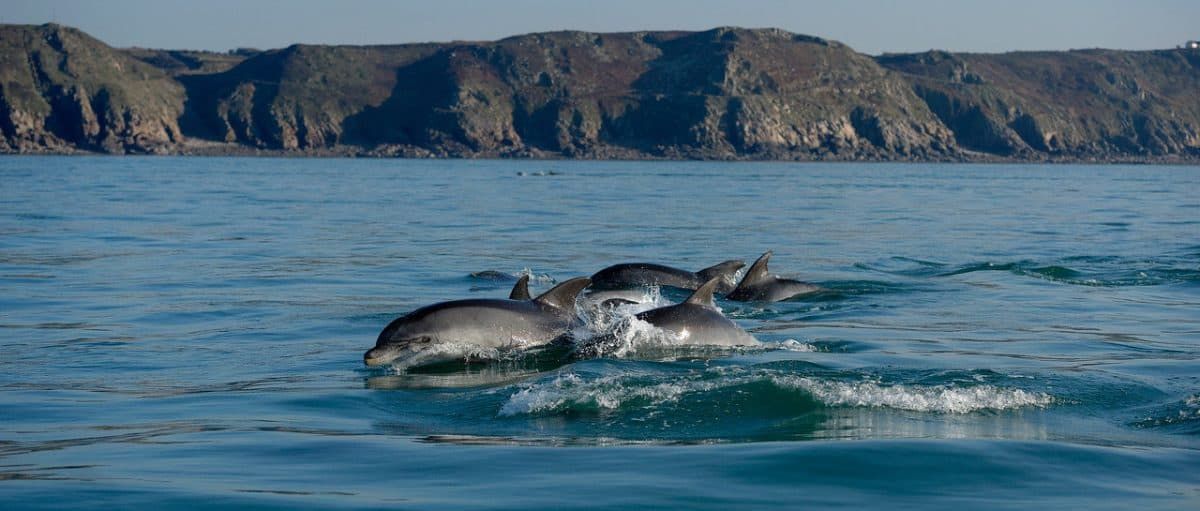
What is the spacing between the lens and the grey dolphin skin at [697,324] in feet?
46.8

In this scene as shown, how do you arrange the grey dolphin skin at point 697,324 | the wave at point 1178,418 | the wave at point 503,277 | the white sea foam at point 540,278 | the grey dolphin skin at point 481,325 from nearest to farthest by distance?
the wave at point 1178,418, the grey dolphin skin at point 481,325, the grey dolphin skin at point 697,324, the wave at point 503,277, the white sea foam at point 540,278

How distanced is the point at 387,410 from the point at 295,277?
43.8 ft

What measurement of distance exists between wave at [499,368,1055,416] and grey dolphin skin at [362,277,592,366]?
2.02 metres

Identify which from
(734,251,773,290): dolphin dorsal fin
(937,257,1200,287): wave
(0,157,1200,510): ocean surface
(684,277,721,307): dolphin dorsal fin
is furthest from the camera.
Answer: (937,257,1200,287): wave

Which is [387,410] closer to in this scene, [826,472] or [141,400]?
[141,400]

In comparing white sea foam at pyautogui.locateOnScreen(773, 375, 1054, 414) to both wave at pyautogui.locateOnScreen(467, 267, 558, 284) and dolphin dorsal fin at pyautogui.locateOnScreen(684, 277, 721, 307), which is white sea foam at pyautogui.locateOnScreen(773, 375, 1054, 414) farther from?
wave at pyautogui.locateOnScreen(467, 267, 558, 284)

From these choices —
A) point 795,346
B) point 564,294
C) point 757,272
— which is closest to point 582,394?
Answer: point 564,294

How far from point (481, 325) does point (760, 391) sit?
3691mm

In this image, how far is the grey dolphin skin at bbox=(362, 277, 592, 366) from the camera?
13.5 meters

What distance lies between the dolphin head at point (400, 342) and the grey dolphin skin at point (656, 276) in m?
6.64

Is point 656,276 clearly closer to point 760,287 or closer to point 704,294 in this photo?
point 760,287

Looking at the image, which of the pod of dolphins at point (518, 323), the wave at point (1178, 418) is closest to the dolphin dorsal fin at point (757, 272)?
the pod of dolphins at point (518, 323)

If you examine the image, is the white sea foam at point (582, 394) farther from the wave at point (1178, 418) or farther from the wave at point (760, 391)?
the wave at point (1178, 418)

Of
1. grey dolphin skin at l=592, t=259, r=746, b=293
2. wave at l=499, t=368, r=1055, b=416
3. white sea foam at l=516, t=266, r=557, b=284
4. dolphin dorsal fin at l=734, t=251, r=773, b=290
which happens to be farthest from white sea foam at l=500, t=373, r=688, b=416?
white sea foam at l=516, t=266, r=557, b=284
